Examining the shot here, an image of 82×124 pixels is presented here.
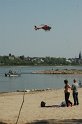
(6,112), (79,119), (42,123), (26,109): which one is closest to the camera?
(42,123)

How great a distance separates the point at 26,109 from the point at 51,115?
2.83 m

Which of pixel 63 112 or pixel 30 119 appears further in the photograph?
pixel 63 112

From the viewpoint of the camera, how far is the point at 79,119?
1708 cm

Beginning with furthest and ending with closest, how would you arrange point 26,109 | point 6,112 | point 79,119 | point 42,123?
1. point 26,109
2. point 6,112
3. point 79,119
4. point 42,123

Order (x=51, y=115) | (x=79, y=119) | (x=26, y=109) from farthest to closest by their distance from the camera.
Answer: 1. (x=26, y=109)
2. (x=51, y=115)
3. (x=79, y=119)

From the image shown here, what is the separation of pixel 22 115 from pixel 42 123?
246 centimetres

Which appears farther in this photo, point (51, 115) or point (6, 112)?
point (6, 112)

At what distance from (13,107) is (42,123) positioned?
592cm

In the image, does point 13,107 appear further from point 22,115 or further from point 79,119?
point 79,119

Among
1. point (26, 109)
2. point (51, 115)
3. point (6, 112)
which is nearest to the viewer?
point (51, 115)

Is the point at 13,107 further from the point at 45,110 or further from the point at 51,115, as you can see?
the point at 51,115

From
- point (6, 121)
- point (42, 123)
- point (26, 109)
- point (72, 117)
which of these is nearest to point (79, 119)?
point (72, 117)

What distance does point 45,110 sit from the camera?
20.2 meters

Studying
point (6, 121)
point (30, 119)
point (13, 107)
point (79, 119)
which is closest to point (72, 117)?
point (79, 119)
